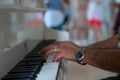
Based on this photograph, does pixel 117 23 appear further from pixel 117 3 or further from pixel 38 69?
pixel 38 69

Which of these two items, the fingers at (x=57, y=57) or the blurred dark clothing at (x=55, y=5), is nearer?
the fingers at (x=57, y=57)

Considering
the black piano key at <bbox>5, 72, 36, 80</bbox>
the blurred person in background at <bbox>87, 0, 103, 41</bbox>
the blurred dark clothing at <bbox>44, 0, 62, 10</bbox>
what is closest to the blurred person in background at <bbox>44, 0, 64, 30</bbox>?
the blurred dark clothing at <bbox>44, 0, 62, 10</bbox>

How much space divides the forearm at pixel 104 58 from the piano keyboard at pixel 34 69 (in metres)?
0.14

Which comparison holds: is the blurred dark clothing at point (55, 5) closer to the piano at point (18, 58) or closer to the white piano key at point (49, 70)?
the piano at point (18, 58)

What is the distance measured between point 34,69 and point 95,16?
19.4 ft

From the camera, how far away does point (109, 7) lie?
687cm

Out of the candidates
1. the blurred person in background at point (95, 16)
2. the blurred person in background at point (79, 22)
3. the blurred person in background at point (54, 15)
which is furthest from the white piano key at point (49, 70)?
the blurred person in background at point (79, 22)

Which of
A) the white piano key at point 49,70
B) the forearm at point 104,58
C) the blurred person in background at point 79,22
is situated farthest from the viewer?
the blurred person in background at point 79,22

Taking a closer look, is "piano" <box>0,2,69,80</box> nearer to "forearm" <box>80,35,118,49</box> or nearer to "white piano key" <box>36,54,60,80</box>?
"white piano key" <box>36,54,60,80</box>

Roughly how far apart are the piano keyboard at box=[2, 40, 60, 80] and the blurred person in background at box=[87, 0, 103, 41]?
547 cm

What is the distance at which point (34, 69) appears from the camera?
1045 mm

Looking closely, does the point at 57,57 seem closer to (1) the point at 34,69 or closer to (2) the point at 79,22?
(1) the point at 34,69

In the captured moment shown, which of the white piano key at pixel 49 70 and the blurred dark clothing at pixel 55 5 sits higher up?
the white piano key at pixel 49 70

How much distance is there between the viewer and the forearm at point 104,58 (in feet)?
3.98
